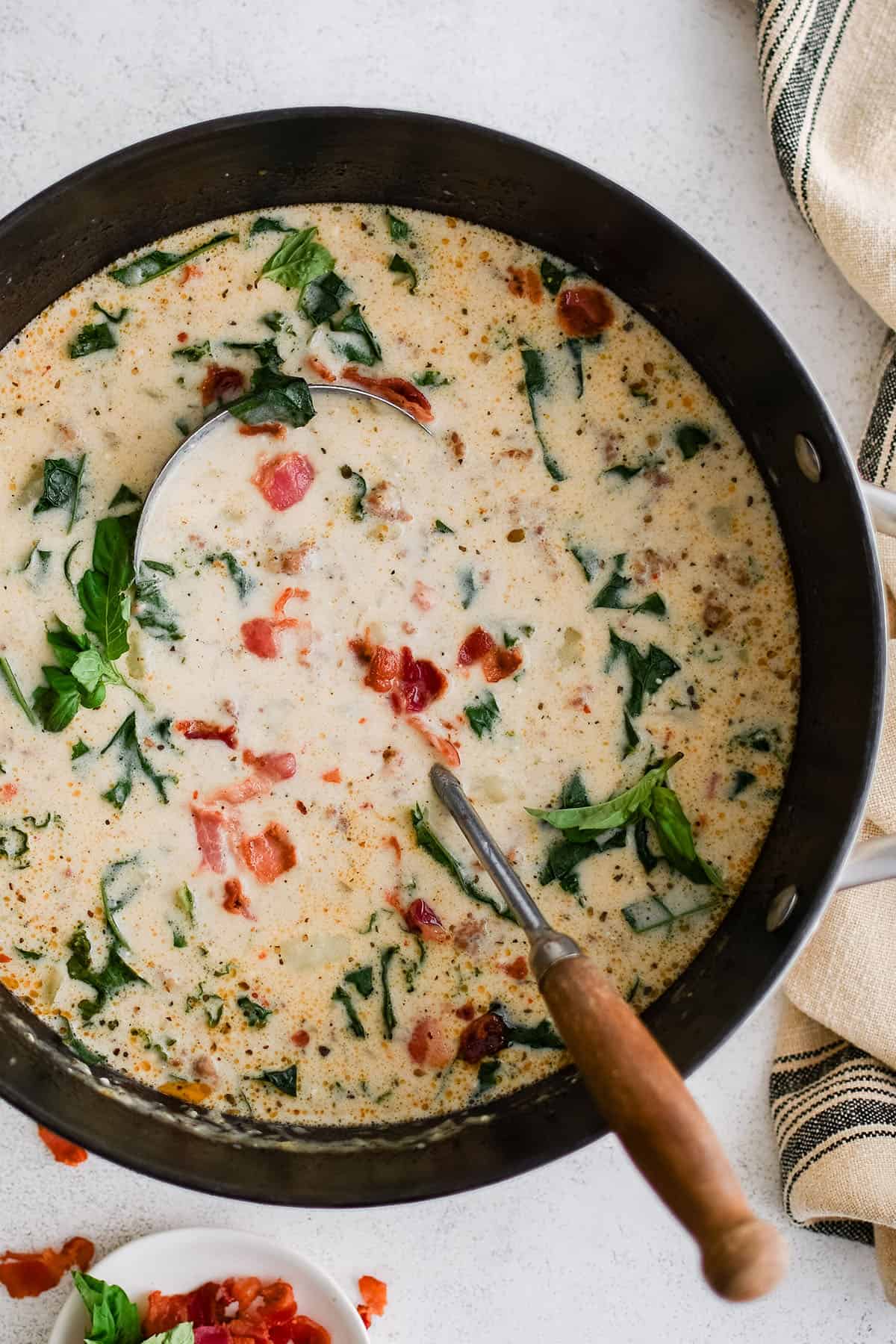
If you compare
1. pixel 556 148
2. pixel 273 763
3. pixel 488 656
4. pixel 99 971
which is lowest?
pixel 99 971

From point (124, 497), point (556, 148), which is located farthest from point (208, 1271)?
point (556, 148)

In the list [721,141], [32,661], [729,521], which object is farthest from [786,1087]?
[721,141]

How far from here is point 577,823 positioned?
2.30 metres

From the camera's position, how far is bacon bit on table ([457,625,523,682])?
7.52 feet

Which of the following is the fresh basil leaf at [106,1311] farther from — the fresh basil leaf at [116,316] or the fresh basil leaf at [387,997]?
the fresh basil leaf at [116,316]

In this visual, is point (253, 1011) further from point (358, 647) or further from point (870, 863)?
point (870, 863)

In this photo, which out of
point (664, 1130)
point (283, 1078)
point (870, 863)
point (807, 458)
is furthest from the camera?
point (283, 1078)

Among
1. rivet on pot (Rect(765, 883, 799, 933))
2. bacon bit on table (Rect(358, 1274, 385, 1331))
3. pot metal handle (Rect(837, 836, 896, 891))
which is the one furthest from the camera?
bacon bit on table (Rect(358, 1274, 385, 1331))

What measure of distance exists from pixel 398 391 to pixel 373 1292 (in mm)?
1702

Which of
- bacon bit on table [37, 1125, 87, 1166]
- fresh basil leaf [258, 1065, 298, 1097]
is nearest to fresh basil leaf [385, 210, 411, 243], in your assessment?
fresh basil leaf [258, 1065, 298, 1097]

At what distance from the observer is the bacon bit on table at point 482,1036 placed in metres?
2.35

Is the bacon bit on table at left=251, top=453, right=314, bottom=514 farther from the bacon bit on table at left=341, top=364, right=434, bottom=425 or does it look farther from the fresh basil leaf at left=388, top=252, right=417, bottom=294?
the fresh basil leaf at left=388, top=252, right=417, bottom=294

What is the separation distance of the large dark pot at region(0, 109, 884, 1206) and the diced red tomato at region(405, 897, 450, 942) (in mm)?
357

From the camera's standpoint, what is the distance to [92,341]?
2.32 meters
